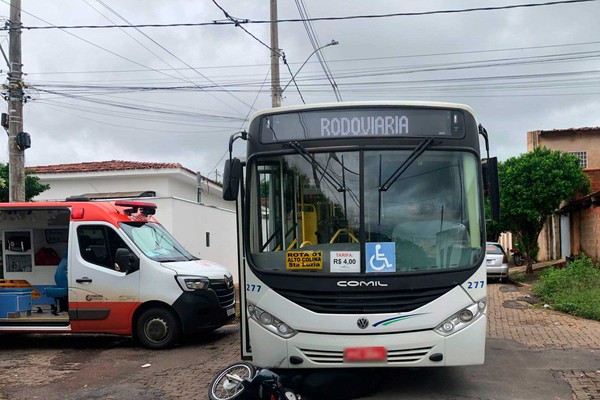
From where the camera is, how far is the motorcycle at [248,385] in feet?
17.1

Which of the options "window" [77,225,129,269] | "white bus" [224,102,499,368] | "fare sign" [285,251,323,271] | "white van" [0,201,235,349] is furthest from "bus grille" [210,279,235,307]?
"fare sign" [285,251,323,271]

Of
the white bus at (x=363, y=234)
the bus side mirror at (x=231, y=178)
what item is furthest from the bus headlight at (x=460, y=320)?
the bus side mirror at (x=231, y=178)

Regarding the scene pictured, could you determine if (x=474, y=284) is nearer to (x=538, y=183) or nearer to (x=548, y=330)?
(x=548, y=330)

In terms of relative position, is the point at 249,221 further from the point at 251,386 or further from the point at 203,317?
the point at 203,317

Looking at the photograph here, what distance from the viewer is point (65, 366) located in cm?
831

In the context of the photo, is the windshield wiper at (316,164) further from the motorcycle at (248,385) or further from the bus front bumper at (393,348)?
the motorcycle at (248,385)

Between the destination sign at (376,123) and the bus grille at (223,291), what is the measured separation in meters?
4.06

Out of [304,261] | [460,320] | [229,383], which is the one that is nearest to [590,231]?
[460,320]

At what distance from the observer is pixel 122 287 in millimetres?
9164

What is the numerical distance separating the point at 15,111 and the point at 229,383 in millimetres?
9087

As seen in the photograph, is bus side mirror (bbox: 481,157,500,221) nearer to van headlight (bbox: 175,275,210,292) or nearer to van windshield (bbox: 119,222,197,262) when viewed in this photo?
van headlight (bbox: 175,275,210,292)

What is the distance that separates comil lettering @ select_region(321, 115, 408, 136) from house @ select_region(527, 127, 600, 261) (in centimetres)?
1378

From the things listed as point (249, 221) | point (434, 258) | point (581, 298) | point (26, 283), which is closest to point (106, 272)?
point (26, 283)

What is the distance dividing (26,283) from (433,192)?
836 centimetres
